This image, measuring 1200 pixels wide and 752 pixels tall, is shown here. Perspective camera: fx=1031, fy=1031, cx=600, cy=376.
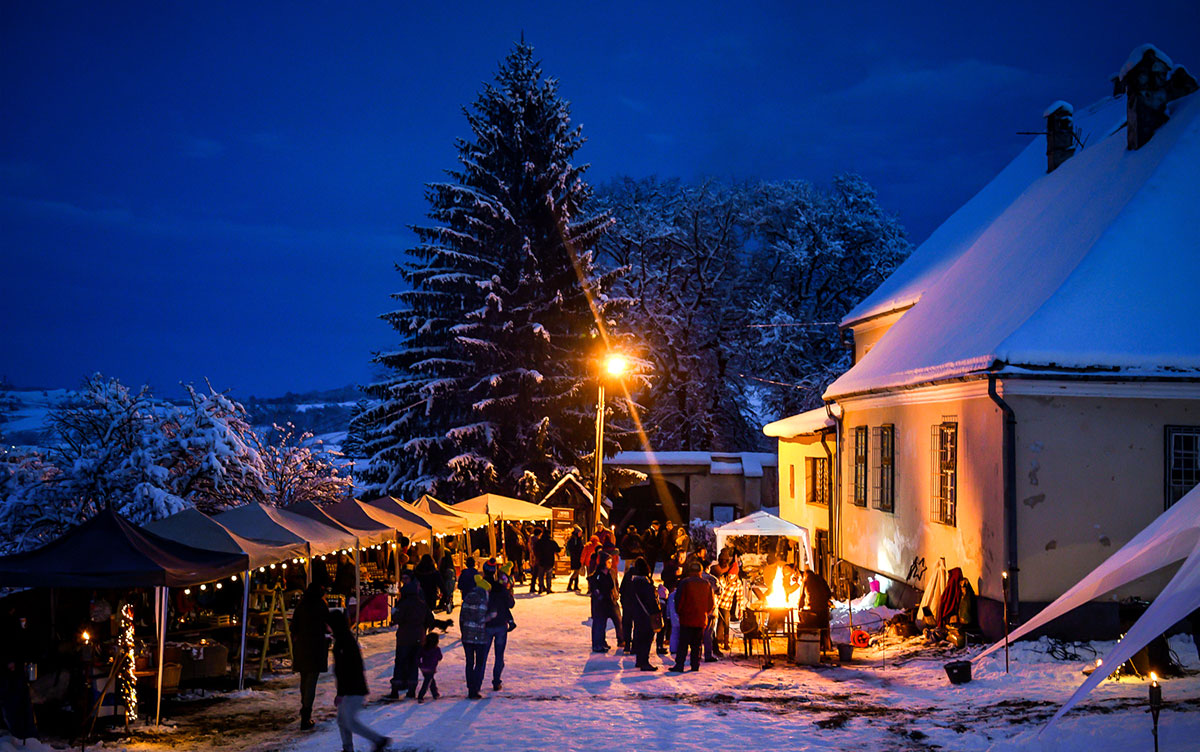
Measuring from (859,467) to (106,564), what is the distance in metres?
15.6

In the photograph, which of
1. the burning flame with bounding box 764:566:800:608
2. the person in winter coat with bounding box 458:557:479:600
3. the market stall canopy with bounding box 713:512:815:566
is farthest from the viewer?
the market stall canopy with bounding box 713:512:815:566

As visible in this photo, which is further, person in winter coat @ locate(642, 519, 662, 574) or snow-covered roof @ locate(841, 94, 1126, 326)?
person in winter coat @ locate(642, 519, 662, 574)

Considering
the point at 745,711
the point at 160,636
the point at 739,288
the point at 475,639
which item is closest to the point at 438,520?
the point at 475,639

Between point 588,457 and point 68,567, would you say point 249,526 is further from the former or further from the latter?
point 588,457

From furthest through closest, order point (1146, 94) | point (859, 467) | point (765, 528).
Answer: point (765, 528)
point (859, 467)
point (1146, 94)

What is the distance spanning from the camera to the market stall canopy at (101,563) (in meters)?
11.9

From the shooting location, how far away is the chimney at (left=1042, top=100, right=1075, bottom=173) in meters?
22.7

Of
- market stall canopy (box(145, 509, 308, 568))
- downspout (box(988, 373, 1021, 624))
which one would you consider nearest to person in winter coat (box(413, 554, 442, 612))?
market stall canopy (box(145, 509, 308, 568))

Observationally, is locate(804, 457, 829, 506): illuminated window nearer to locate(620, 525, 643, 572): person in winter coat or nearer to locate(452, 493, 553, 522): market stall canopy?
locate(620, 525, 643, 572): person in winter coat

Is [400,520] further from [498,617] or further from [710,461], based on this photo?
[710,461]

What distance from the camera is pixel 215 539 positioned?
48.6 ft

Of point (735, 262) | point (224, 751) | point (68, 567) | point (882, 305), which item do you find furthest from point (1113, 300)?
point (735, 262)

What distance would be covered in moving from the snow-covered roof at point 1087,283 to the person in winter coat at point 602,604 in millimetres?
6142

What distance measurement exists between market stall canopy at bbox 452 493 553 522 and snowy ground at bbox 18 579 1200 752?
12.8m
